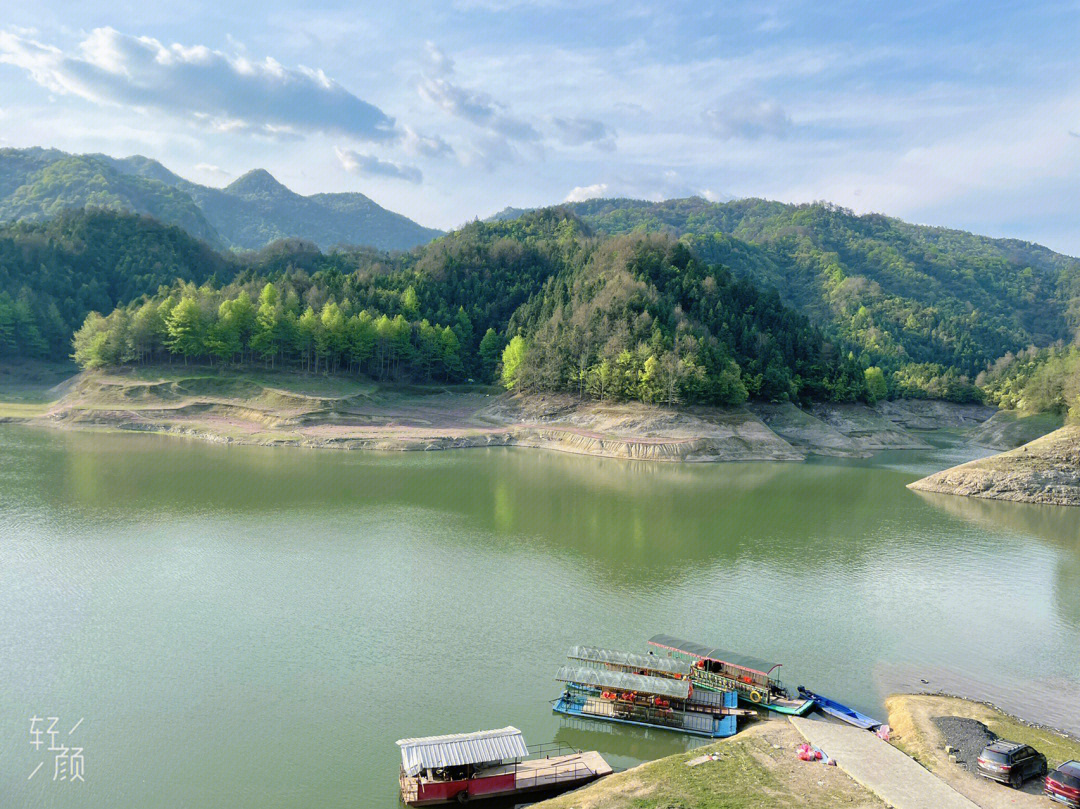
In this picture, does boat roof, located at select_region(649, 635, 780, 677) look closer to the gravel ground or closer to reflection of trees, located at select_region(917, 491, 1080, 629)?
the gravel ground

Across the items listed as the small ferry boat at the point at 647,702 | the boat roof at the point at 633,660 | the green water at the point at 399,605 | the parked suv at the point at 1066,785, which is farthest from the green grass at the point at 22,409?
the parked suv at the point at 1066,785

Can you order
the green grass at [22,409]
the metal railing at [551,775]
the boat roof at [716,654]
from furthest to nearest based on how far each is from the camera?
the green grass at [22,409], the boat roof at [716,654], the metal railing at [551,775]

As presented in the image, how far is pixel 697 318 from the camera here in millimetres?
103812

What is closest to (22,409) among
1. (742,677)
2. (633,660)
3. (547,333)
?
(547,333)

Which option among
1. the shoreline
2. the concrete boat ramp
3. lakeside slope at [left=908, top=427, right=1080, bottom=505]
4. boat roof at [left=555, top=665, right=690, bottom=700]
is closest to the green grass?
boat roof at [left=555, top=665, right=690, bottom=700]

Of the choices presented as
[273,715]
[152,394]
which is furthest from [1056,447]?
[152,394]

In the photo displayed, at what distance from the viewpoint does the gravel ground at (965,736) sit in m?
20.6

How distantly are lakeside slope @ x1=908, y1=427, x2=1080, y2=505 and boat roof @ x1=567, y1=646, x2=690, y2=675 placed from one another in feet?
166

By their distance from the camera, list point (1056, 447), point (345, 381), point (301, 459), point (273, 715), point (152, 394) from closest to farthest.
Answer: point (273, 715) → point (1056, 447) → point (301, 459) → point (152, 394) → point (345, 381)

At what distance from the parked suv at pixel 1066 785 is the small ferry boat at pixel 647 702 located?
8162 mm

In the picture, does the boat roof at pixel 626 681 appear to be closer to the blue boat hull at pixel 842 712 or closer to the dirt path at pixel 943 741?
the blue boat hull at pixel 842 712

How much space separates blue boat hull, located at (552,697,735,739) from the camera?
2291 centimetres

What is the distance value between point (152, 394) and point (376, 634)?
253ft

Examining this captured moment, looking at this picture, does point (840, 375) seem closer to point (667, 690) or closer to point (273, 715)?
point (667, 690)
